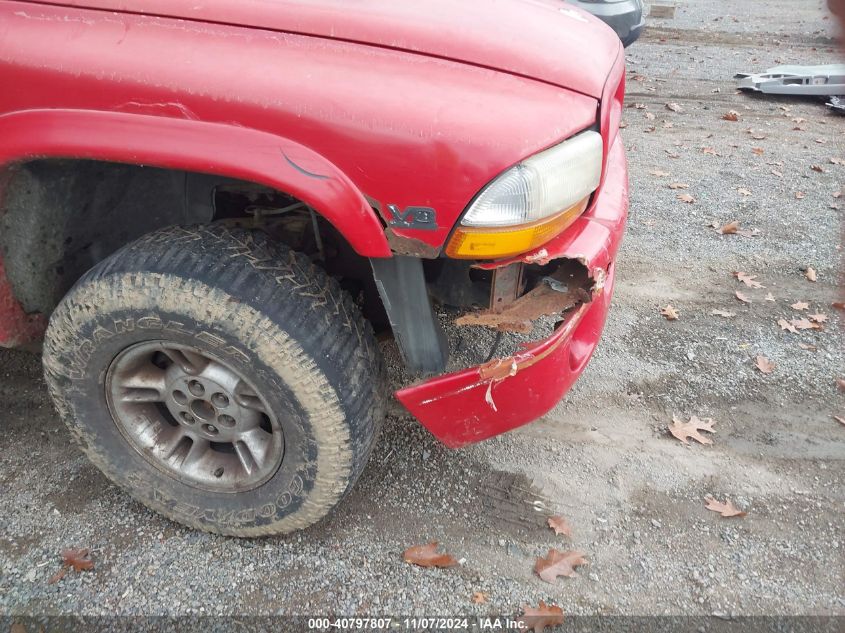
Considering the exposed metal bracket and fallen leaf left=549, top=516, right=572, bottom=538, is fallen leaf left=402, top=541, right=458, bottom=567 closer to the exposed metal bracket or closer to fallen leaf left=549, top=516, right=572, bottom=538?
fallen leaf left=549, top=516, right=572, bottom=538

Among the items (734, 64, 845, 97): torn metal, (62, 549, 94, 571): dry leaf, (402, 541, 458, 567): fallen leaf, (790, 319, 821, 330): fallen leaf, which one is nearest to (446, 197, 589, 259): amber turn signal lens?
(402, 541, 458, 567): fallen leaf

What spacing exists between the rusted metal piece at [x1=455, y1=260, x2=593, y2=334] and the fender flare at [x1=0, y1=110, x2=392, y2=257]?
1.38ft

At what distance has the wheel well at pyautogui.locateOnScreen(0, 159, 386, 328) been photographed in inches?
74.7

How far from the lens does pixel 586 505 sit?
7.98ft

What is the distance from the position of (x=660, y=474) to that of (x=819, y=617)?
27.9 inches

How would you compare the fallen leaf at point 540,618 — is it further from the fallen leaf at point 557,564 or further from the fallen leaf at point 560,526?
the fallen leaf at point 560,526

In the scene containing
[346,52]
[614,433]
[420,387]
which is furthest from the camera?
[614,433]

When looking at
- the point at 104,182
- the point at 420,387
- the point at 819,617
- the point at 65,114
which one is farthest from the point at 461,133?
the point at 819,617

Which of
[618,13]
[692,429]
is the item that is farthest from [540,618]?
[618,13]

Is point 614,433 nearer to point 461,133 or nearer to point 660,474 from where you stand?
point 660,474

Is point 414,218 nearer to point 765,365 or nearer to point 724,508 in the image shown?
point 724,508

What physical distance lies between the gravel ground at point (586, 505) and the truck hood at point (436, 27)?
1525 mm

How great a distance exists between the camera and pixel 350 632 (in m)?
1.97

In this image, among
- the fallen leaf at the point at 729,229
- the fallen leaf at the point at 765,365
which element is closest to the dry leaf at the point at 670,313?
the fallen leaf at the point at 765,365
